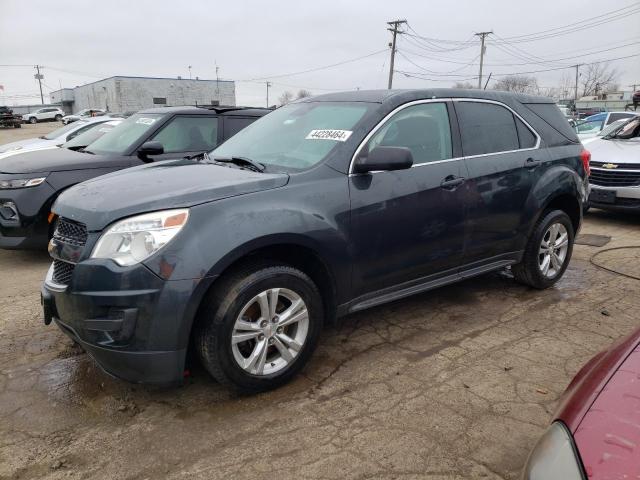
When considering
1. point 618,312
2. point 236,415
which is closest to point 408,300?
point 618,312

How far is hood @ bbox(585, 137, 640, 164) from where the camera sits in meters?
7.54

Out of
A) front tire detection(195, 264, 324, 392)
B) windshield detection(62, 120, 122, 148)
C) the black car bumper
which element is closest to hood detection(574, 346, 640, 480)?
front tire detection(195, 264, 324, 392)

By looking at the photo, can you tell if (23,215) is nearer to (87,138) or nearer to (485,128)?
(87,138)

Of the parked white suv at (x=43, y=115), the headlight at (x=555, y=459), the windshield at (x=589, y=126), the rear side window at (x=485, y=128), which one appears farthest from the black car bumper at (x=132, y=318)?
the parked white suv at (x=43, y=115)

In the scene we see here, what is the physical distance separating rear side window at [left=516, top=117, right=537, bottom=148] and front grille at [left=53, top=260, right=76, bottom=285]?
3.66m

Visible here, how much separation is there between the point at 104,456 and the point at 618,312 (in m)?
4.07

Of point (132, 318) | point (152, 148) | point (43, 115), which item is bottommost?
point (43, 115)

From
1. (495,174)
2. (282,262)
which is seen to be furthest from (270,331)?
(495,174)

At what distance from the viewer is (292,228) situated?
2916 mm

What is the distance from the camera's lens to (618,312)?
4.29 meters

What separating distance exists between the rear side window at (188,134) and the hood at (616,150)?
590 cm

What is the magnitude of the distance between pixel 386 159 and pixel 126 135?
169 inches

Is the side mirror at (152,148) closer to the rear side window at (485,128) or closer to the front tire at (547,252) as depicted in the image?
the rear side window at (485,128)

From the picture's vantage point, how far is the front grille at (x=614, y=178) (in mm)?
7262
